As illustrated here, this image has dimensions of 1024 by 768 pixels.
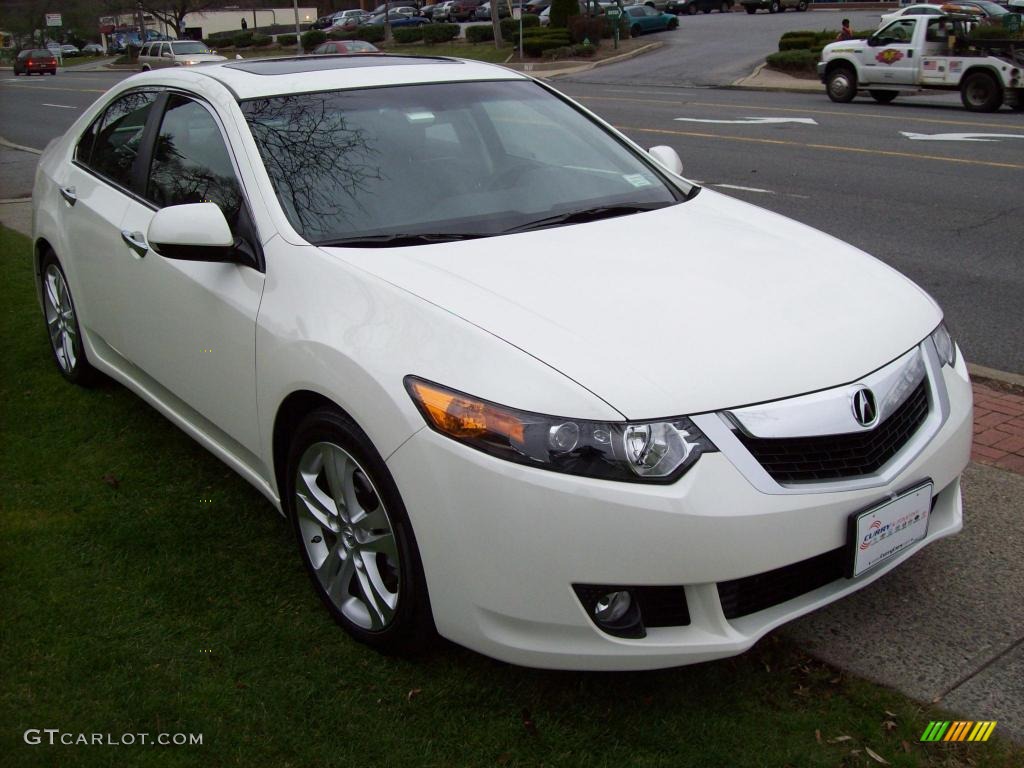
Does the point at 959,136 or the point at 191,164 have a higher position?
the point at 191,164

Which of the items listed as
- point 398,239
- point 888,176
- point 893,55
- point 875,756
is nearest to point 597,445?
point 875,756

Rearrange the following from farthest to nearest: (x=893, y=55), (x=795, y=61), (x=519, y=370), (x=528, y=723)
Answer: (x=795, y=61) → (x=893, y=55) → (x=528, y=723) → (x=519, y=370)

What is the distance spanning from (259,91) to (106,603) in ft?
6.16

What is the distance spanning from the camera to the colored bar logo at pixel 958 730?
275cm

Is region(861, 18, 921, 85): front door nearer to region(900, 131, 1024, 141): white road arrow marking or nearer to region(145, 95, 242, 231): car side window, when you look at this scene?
region(900, 131, 1024, 141): white road arrow marking

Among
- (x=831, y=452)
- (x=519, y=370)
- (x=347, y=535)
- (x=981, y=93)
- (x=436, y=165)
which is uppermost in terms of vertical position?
(x=436, y=165)

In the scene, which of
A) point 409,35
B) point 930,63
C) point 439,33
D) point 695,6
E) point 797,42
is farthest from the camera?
point 695,6

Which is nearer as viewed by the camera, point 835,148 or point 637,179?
point 637,179

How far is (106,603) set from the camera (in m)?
3.47

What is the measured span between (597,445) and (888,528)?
855 millimetres

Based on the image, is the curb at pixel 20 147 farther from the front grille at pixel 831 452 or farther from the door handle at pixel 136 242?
the front grille at pixel 831 452

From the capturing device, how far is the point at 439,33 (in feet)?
160

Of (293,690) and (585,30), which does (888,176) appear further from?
(585,30)

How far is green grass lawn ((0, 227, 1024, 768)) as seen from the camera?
2.76 m
